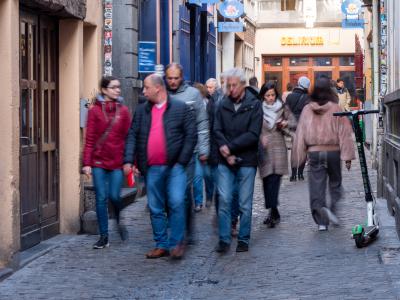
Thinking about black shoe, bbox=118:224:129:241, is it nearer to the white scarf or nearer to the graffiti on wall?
the white scarf

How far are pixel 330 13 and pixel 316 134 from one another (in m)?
39.9

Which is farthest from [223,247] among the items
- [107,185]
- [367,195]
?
[367,195]

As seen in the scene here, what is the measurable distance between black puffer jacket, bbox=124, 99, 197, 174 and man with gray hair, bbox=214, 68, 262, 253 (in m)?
0.49

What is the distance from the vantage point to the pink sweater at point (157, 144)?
10.8 m

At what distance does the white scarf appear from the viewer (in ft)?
44.0

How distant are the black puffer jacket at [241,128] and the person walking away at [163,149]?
18.9 inches

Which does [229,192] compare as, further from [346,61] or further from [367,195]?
[346,61]

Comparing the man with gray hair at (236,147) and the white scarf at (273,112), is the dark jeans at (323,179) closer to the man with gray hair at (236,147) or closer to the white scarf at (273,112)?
the white scarf at (273,112)

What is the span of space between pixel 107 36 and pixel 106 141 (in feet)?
11.1

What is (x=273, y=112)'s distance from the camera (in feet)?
44.2

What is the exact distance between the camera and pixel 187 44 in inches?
959

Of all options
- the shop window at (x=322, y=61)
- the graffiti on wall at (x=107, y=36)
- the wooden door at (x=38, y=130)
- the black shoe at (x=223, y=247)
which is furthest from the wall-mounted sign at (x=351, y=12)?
the shop window at (x=322, y=61)

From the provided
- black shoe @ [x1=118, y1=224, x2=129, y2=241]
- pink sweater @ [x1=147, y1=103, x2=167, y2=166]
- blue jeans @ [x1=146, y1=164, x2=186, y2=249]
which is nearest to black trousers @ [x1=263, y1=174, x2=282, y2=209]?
black shoe @ [x1=118, y1=224, x2=129, y2=241]

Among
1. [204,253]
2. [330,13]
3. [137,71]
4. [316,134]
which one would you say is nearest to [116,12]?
[137,71]
